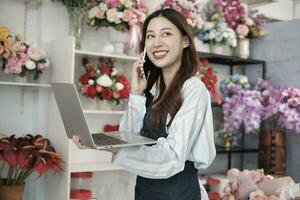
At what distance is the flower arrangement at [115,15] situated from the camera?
7.93 ft

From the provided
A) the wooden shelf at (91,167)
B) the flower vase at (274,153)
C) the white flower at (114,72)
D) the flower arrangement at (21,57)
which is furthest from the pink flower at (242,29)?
the flower arrangement at (21,57)

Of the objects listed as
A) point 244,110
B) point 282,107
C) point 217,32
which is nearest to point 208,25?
point 217,32

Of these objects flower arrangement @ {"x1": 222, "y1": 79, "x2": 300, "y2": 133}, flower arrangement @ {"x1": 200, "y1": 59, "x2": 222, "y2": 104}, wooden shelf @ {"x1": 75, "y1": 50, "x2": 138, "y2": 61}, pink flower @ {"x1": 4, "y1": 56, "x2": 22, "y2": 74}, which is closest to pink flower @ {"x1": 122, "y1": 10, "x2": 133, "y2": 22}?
wooden shelf @ {"x1": 75, "y1": 50, "x2": 138, "y2": 61}

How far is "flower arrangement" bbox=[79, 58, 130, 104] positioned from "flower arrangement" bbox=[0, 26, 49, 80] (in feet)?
0.92

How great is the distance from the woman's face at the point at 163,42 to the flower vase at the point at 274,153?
6.70ft

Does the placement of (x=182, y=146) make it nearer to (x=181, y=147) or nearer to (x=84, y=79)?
(x=181, y=147)

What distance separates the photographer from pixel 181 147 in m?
1.12

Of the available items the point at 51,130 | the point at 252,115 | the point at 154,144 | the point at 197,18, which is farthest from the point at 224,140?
the point at 154,144

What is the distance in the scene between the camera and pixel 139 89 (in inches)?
56.7

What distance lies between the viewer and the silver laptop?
3.39 ft

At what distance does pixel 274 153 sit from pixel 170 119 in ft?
A: 6.94

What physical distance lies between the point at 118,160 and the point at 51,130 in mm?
1409

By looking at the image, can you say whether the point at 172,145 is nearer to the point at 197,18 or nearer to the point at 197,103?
the point at 197,103

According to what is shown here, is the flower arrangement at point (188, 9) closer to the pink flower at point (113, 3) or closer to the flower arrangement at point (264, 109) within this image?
the pink flower at point (113, 3)
